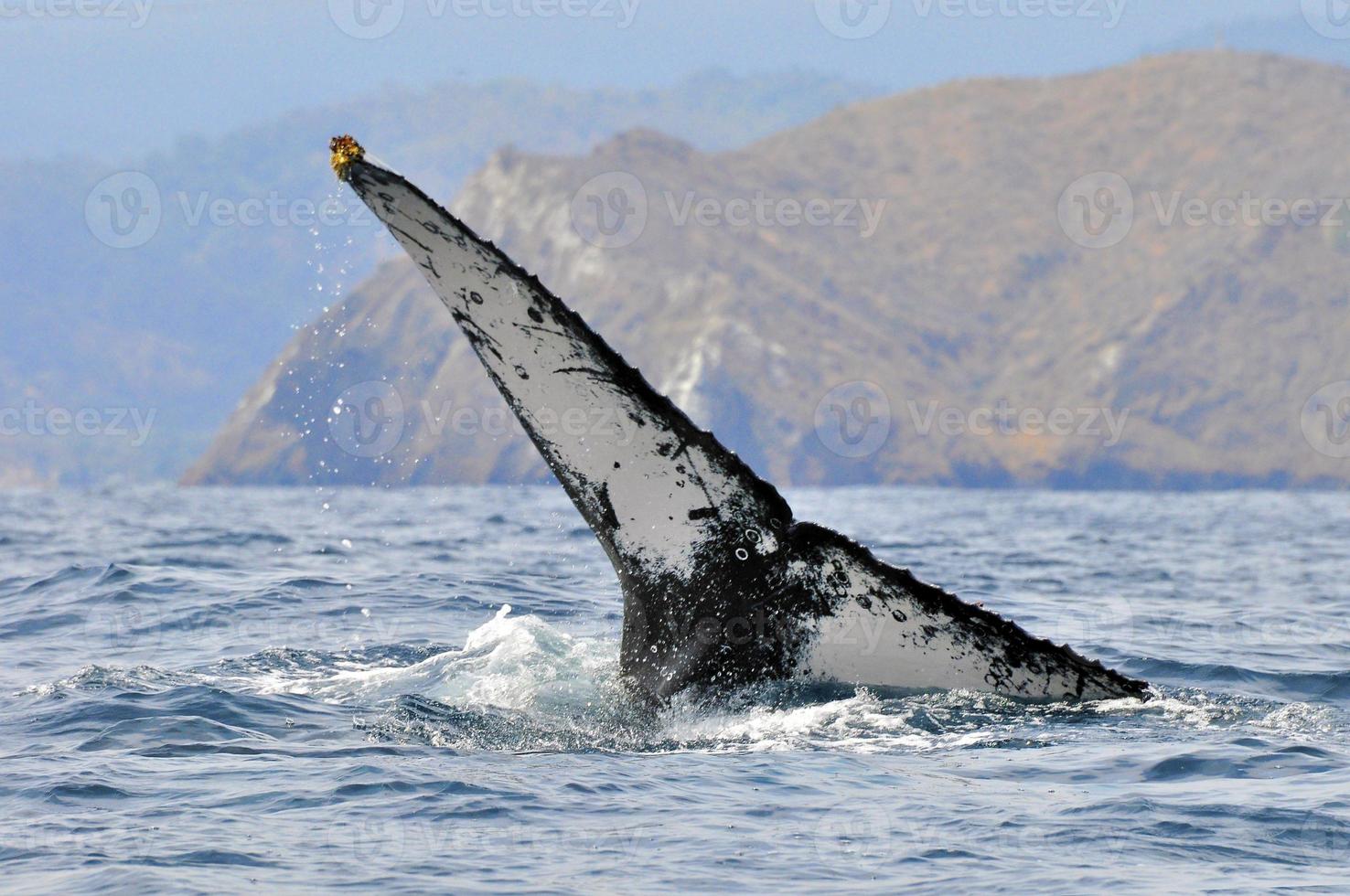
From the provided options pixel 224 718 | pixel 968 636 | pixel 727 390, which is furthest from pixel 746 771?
pixel 727 390

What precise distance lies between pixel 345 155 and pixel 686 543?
6.74 ft

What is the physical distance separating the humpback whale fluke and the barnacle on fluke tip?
10mm

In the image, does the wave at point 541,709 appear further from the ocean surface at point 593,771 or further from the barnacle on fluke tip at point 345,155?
the barnacle on fluke tip at point 345,155

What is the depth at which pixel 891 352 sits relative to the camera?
16525 centimetres

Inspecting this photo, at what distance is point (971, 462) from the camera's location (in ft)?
486

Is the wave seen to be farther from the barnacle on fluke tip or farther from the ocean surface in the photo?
the barnacle on fluke tip

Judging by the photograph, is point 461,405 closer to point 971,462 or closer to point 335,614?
point 971,462

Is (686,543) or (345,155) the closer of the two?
(345,155)

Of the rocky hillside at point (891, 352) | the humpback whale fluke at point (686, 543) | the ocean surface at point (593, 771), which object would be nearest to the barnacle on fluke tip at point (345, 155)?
the humpback whale fluke at point (686, 543)

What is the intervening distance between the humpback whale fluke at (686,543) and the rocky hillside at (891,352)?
124m

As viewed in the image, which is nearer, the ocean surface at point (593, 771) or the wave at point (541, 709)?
the ocean surface at point (593, 771)

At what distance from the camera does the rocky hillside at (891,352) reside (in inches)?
5768

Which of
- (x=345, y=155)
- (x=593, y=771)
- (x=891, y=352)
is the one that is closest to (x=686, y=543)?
(x=593, y=771)

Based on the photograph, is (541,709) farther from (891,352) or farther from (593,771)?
(891,352)
